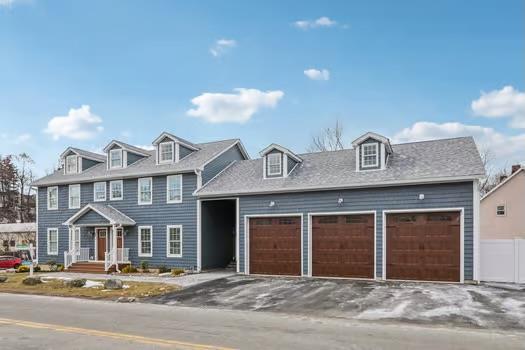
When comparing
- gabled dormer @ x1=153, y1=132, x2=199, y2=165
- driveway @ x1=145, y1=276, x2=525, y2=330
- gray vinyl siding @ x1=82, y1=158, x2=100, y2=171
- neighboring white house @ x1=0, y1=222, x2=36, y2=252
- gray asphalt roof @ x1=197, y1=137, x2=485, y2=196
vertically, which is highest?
gabled dormer @ x1=153, y1=132, x2=199, y2=165

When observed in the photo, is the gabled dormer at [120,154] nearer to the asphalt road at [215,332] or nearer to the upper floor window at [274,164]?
the upper floor window at [274,164]

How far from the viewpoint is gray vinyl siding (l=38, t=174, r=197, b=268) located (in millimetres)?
23938

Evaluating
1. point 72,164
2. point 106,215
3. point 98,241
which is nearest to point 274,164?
point 106,215

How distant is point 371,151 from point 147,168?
12.7 meters

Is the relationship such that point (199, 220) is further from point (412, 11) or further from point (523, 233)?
point (523, 233)

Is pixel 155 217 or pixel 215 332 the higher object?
pixel 155 217

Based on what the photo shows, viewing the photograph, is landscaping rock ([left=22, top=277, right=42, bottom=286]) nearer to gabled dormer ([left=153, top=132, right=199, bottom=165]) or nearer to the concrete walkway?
the concrete walkway

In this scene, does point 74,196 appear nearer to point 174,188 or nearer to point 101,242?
point 101,242

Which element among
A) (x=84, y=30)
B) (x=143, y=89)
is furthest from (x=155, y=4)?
(x=143, y=89)

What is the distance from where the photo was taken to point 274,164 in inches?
893

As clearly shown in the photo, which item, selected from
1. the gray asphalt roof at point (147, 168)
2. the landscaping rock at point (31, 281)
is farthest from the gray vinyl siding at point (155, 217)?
the landscaping rock at point (31, 281)

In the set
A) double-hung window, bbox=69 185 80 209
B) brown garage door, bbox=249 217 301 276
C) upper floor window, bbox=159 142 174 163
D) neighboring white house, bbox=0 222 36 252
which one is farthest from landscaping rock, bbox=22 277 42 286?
neighboring white house, bbox=0 222 36 252

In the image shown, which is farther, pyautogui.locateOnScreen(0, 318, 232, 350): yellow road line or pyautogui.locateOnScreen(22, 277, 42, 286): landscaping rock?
pyautogui.locateOnScreen(22, 277, 42, 286): landscaping rock

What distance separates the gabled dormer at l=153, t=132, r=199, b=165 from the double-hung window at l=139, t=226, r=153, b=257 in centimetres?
380
